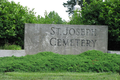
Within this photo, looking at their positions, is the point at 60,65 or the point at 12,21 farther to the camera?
the point at 12,21

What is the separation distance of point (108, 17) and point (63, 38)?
3.30 metres

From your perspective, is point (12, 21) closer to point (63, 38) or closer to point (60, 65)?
point (63, 38)

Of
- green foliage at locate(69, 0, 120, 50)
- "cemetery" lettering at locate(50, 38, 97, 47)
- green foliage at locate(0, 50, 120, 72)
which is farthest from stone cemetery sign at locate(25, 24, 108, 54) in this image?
green foliage at locate(0, 50, 120, 72)

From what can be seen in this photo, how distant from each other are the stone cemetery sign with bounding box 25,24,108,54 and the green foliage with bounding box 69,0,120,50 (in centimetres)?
58

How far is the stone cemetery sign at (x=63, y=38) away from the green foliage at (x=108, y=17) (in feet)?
1.90

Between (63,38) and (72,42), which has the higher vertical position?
(63,38)

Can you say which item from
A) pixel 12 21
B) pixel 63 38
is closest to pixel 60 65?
pixel 63 38

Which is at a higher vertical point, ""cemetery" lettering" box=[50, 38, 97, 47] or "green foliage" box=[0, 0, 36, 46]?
"green foliage" box=[0, 0, 36, 46]

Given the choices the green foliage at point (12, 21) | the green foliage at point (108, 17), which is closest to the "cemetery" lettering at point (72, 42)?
the green foliage at point (108, 17)

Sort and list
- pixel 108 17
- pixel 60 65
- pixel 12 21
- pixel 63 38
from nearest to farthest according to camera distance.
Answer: pixel 60 65
pixel 63 38
pixel 12 21
pixel 108 17

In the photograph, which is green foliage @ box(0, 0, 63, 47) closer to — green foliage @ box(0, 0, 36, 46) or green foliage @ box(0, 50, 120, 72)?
green foliage @ box(0, 0, 36, 46)

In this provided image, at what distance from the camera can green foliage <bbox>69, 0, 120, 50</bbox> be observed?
33.9 feet

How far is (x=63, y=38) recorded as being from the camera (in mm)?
9953

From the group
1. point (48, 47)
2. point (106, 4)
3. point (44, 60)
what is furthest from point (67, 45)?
point (106, 4)
